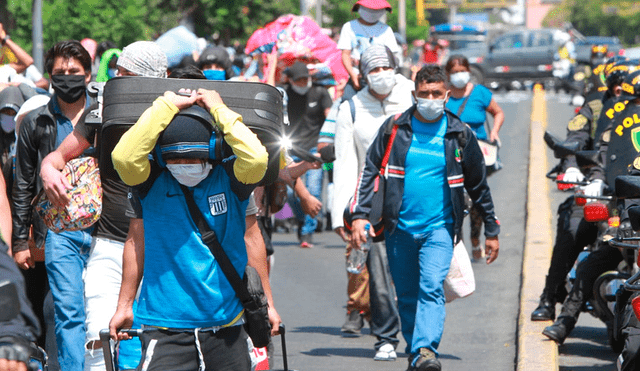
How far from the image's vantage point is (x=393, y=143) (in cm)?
705

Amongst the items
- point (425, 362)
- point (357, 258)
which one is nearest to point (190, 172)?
point (425, 362)

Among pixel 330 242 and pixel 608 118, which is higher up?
pixel 608 118

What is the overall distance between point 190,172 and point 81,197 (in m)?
1.56

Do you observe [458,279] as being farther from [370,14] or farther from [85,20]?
[85,20]

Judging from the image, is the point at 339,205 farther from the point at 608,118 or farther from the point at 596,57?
the point at 596,57

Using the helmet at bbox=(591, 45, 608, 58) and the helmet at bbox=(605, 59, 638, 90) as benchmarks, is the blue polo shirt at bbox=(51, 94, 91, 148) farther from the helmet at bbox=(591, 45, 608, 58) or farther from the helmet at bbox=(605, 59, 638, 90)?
the helmet at bbox=(591, 45, 608, 58)

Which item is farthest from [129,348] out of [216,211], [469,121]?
[469,121]

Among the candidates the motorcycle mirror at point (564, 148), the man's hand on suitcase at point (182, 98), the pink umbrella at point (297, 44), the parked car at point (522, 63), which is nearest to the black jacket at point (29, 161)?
the man's hand on suitcase at point (182, 98)

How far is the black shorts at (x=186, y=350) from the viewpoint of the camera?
4.61 meters

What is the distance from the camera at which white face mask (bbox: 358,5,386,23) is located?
11.9 m

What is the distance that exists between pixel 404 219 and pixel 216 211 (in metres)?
2.57

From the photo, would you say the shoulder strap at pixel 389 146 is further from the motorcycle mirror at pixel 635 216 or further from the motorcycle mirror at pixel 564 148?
the motorcycle mirror at pixel 635 216

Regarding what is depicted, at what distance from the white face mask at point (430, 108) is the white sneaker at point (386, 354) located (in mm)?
1636

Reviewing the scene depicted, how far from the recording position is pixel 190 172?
180 inches
